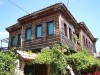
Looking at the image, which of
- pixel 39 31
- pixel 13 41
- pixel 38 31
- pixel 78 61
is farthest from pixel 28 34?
pixel 78 61

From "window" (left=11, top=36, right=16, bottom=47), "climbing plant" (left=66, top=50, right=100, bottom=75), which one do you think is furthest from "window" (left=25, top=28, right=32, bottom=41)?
"climbing plant" (left=66, top=50, right=100, bottom=75)

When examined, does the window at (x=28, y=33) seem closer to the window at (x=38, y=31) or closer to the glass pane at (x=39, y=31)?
the window at (x=38, y=31)

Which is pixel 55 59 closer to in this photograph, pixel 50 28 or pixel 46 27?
pixel 50 28

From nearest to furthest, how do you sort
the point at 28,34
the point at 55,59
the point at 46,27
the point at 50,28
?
the point at 55,59, the point at 50,28, the point at 46,27, the point at 28,34

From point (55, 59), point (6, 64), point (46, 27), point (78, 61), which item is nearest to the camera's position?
point (6, 64)

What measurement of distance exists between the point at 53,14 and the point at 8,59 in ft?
26.2

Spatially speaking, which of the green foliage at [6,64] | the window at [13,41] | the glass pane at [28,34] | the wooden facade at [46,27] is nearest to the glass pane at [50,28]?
the wooden facade at [46,27]

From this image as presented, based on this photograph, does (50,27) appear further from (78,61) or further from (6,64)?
(6,64)

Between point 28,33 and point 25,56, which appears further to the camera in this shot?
point 28,33

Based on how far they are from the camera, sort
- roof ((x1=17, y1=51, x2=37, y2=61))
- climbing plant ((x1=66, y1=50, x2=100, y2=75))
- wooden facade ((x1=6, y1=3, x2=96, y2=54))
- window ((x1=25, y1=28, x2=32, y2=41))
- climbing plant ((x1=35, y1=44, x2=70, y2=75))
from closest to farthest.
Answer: roof ((x1=17, y1=51, x2=37, y2=61)) < climbing plant ((x1=35, y1=44, x2=70, y2=75)) < climbing plant ((x1=66, y1=50, x2=100, y2=75)) < wooden facade ((x1=6, y1=3, x2=96, y2=54)) < window ((x1=25, y1=28, x2=32, y2=41))

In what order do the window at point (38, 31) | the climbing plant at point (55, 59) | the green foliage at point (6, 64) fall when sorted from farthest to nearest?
the window at point (38, 31), the climbing plant at point (55, 59), the green foliage at point (6, 64)

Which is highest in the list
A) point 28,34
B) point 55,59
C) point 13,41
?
point 28,34

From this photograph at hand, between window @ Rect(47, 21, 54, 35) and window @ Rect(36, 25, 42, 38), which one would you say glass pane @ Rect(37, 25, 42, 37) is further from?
window @ Rect(47, 21, 54, 35)

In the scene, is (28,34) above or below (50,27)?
below
